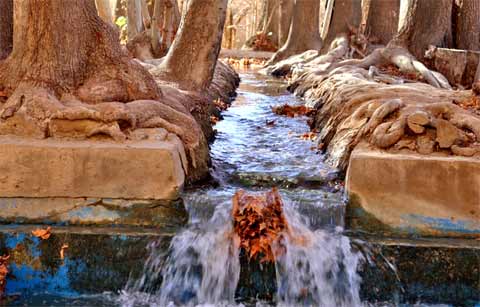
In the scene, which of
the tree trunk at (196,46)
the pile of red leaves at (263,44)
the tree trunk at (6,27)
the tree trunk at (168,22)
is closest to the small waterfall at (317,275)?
the tree trunk at (6,27)

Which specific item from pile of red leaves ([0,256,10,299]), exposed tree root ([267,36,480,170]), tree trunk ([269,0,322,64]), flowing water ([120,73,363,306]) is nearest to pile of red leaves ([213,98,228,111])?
exposed tree root ([267,36,480,170])

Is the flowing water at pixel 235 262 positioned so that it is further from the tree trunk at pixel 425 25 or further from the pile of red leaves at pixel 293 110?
the tree trunk at pixel 425 25

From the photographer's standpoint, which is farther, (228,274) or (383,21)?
(383,21)

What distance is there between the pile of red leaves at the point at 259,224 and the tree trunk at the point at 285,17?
22196 mm

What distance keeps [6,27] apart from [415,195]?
513cm

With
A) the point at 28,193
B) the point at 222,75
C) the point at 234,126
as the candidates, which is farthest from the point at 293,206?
the point at 222,75

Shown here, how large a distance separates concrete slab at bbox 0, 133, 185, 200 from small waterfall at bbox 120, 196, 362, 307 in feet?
2.08

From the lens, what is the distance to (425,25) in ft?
43.6

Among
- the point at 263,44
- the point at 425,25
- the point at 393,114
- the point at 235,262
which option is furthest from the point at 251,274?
the point at 263,44

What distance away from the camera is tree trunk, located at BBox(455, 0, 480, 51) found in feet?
43.0

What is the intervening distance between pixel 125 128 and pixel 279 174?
6.31 feet

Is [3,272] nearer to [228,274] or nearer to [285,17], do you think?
[228,274]

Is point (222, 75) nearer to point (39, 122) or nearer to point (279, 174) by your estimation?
point (279, 174)

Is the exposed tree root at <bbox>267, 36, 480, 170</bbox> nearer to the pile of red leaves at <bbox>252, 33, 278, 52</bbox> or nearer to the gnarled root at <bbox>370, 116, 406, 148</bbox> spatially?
the gnarled root at <bbox>370, 116, 406, 148</bbox>
